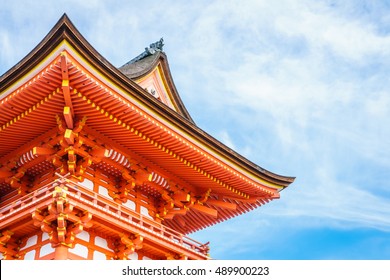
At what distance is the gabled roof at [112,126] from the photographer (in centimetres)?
1305

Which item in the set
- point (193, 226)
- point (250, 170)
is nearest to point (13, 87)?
point (250, 170)

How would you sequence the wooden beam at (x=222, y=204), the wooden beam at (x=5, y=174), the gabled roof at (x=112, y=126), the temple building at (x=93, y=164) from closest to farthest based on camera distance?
the gabled roof at (x=112, y=126) < the temple building at (x=93, y=164) < the wooden beam at (x=5, y=174) < the wooden beam at (x=222, y=204)

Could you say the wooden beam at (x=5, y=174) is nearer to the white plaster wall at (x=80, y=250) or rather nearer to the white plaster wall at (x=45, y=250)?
the white plaster wall at (x=45, y=250)

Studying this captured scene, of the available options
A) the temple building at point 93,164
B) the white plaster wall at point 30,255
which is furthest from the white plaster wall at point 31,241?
the white plaster wall at point 30,255

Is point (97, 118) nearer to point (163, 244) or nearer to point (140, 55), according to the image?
point (163, 244)

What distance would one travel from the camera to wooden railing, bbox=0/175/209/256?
1373cm

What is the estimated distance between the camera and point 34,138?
15812mm

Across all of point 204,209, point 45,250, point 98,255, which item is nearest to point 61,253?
point 45,250

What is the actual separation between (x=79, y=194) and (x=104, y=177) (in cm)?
272

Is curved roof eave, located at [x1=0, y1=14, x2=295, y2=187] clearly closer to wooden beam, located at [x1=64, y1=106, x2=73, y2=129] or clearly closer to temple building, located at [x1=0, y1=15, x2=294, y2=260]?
temple building, located at [x1=0, y1=15, x2=294, y2=260]

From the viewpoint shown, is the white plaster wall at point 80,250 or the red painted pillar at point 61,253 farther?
the white plaster wall at point 80,250

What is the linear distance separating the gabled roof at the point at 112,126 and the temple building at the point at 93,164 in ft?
0.11

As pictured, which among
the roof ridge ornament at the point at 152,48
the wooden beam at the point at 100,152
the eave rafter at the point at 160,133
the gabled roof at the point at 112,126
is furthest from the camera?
the roof ridge ornament at the point at 152,48

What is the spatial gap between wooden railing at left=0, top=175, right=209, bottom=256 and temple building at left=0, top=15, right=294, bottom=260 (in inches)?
1.7
